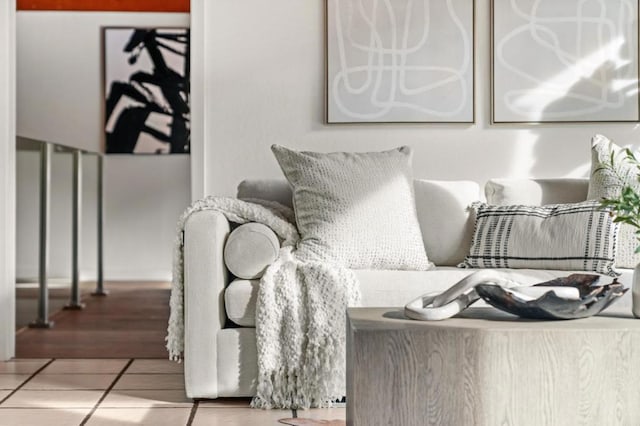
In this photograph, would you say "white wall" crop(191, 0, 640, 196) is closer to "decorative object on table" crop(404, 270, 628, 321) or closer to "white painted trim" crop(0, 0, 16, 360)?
"white painted trim" crop(0, 0, 16, 360)

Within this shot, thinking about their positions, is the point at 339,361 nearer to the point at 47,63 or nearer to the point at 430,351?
the point at 430,351

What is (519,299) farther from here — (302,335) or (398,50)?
(398,50)

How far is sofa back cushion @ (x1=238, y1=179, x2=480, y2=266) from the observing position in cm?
338

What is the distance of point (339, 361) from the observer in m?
2.74

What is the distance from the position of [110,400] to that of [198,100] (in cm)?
→ 154

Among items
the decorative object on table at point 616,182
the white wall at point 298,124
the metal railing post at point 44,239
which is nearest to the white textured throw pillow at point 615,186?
the decorative object on table at point 616,182

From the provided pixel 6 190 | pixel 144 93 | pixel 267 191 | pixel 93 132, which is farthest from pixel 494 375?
pixel 93 132

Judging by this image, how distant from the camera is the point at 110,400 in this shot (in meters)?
2.88

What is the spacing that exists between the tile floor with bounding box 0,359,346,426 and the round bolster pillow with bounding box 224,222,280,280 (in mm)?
472

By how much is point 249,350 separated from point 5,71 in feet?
6.02

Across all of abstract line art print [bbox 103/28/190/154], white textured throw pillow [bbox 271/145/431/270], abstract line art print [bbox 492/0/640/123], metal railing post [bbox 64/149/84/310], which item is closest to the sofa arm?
white textured throw pillow [bbox 271/145/431/270]

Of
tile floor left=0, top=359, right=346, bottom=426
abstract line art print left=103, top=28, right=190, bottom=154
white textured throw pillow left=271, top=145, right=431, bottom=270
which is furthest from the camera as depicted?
abstract line art print left=103, top=28, right=190, bottom=154

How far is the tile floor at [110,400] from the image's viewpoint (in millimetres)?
2623

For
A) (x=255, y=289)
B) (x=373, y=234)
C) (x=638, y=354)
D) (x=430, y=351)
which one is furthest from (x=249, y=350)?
(x=638, y=354)
